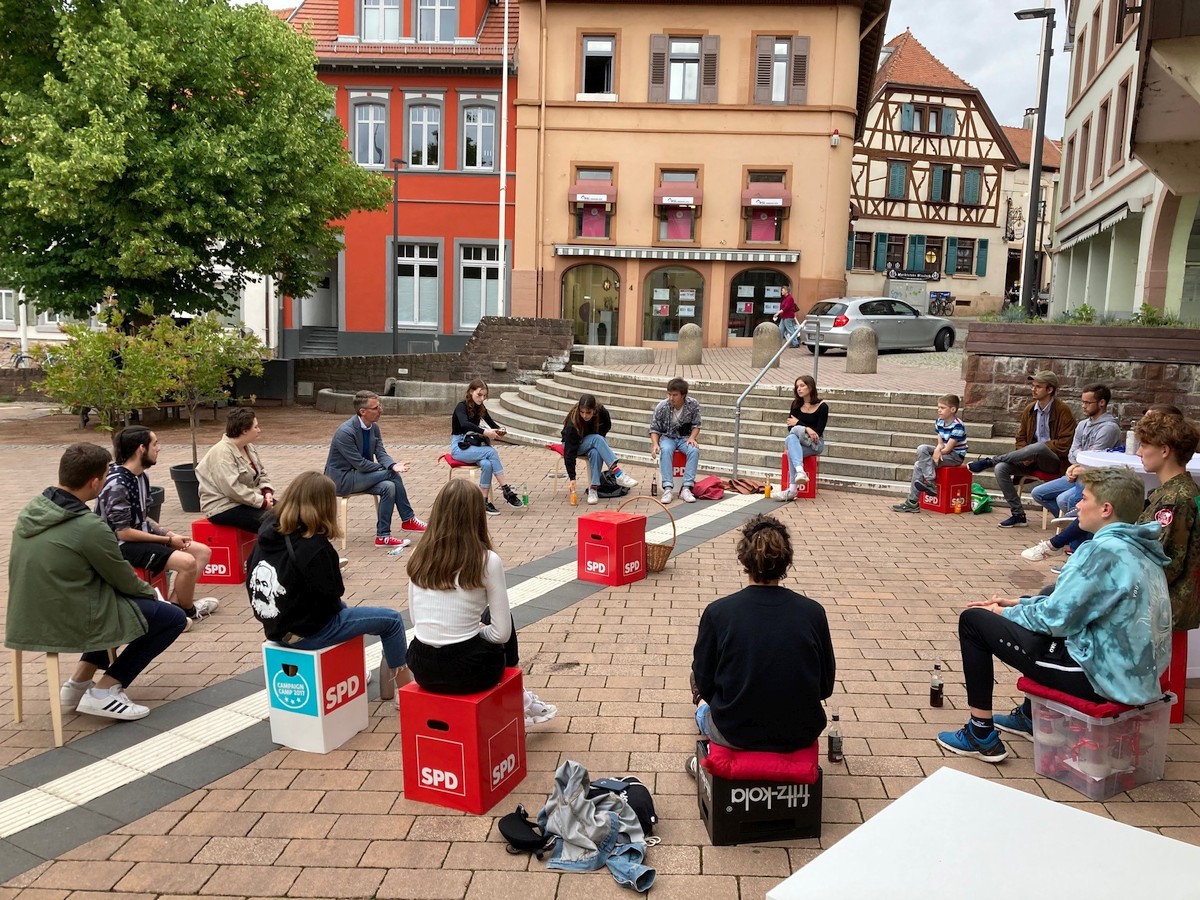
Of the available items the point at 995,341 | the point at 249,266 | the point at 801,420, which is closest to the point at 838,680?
the point at 801,420

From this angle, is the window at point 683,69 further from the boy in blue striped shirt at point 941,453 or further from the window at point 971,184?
the window at point 971,184

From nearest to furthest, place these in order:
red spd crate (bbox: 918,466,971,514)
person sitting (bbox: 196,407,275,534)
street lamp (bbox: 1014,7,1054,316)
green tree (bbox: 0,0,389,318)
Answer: person sitting (bbox: 196,407,275,534) → red spd crate (bbox: 918,466,971,514) → street lamp (bbox: 1014,7,1054,316) → green tree (bbox: 0,0,389,318)

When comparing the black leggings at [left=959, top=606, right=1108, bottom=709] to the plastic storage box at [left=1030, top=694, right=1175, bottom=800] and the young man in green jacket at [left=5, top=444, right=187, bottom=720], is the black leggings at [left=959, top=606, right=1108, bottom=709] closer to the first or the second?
the plastic storage box at [left=1030, top=694, right=1175, bottom=800]

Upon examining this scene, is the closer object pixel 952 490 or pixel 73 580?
pixel 73 580

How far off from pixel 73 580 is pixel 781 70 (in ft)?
85.2

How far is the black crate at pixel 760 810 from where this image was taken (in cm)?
412

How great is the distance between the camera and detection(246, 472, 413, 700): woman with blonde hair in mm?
4902

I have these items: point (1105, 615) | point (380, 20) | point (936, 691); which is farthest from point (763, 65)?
point (1105, 615)

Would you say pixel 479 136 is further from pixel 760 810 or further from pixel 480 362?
pixel 760 810

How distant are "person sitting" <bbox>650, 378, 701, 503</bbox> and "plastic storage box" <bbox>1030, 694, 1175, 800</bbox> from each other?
7054 millimetres

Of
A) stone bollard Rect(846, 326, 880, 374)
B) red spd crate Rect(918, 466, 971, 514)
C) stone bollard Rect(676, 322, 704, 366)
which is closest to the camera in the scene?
red spd crate Rect(918, 466, 971, 514)

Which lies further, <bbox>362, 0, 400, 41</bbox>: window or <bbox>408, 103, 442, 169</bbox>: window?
<bbox>408, 103, 442, 169</bbox>: window

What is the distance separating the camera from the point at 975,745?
16.3 ft

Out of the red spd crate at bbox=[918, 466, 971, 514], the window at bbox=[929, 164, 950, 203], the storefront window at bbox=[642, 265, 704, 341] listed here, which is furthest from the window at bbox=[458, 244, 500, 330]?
the window at bbox=[929, 164, 950, 203]
